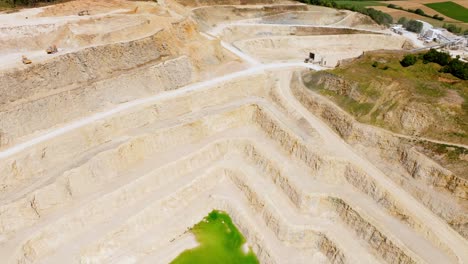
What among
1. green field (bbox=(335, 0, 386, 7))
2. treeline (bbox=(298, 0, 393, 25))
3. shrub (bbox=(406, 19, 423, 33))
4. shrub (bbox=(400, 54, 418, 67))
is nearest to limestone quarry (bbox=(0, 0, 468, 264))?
shrub (bbox=(400, 54, 418, 67))

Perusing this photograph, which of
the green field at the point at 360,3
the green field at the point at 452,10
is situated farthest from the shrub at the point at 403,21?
the green field at the point at 360,3

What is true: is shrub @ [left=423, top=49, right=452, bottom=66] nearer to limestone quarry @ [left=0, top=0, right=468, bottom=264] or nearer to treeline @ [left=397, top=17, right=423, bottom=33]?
limestone quarry @ [left=0, top=0, right=468, bottom=264]

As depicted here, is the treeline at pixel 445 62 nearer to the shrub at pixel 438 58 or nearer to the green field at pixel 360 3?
the shrub at pixel 438 58

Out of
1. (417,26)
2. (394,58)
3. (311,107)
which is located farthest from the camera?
(417,26)

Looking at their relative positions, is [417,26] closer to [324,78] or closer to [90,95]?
[324,78]

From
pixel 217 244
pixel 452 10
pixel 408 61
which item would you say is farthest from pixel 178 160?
pixel 452 10

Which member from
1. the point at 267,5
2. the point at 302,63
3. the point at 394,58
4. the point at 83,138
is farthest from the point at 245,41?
the point at 83,138
